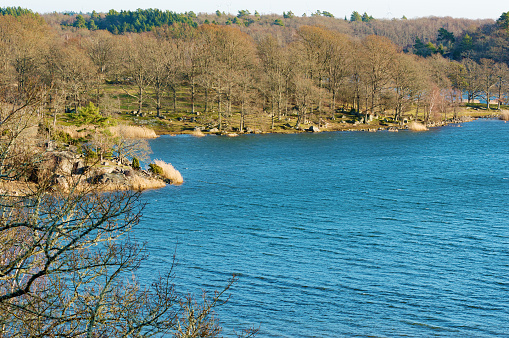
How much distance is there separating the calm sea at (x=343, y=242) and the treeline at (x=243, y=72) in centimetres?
3744

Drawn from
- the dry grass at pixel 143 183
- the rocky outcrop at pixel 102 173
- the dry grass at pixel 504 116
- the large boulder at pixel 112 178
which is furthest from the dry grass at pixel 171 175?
the dry grass at pixel 504 116

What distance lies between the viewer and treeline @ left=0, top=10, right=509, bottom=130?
3893 inches

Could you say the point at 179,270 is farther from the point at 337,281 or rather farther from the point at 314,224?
the point at 314,224

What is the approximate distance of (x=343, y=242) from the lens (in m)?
33.7

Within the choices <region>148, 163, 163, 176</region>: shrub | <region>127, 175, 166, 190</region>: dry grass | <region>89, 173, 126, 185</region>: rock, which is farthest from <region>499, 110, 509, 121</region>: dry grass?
<region>89, 173, 126, 185</region>: rock

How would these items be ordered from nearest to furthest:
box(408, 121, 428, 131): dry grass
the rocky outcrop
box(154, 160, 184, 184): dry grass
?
the rocky outcrop → box(154, 160, 184, 184): dry grass → box(408, 121, 428, 131): dry grass

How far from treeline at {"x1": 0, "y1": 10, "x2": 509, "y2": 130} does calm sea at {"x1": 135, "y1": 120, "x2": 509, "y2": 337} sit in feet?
123

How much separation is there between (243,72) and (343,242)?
256 ft

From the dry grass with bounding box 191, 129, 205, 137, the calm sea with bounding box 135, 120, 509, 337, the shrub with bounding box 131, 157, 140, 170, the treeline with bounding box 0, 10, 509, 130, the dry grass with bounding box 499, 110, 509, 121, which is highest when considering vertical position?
the treeline with bounding box 0, 10, 509, 130

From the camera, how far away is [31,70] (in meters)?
94.6

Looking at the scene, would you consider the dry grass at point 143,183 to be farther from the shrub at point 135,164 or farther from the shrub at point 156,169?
the shrub at point 135,164

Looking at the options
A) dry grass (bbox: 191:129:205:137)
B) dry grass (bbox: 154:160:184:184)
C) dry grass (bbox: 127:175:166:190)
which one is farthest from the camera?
dry grass (bbox: 191:129:205:137)

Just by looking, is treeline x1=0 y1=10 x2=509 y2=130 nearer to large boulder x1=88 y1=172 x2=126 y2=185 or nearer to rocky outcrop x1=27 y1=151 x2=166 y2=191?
rocky outcrop x1=27 y1=151 x2=166 y2=191

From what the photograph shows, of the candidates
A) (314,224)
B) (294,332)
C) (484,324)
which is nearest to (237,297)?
(294,332)
